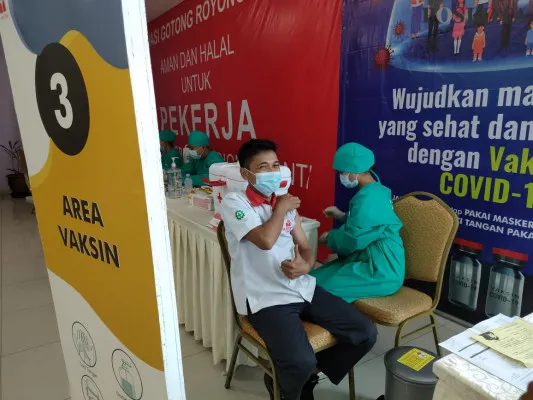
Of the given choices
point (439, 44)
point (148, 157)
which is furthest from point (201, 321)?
point (439, 44)

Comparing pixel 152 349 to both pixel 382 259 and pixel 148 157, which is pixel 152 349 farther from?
pixel 382 259

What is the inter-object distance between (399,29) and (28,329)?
120 inches

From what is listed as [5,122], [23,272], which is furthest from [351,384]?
[5,122]

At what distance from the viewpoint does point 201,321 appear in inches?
86.0

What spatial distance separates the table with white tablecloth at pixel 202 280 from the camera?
1.85m

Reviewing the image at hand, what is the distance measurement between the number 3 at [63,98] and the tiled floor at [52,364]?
1.57 meters

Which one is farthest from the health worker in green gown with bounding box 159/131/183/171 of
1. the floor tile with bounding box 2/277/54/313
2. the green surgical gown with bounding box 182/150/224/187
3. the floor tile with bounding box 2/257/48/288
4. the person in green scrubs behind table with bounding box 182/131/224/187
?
the floor tile with bounding box 2/277/54/313

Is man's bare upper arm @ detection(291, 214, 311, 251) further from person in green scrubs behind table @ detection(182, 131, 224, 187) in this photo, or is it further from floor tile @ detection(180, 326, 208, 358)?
person in green scrubs behind table @ detection(182, 131, 224, 187)

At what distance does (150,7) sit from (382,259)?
4233 millimetres

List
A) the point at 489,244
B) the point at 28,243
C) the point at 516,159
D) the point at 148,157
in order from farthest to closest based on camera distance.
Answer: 1. the point at 28,243
2. the point at 489,244
3. the point at 516,159
4. the point at 148,157

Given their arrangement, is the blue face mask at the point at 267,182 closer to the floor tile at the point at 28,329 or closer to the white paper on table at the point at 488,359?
the white paper on table at the point at 488,359

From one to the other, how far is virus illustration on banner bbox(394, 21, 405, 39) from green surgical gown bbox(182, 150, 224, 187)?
1.96 m

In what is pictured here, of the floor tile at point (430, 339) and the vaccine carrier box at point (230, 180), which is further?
the floor tile at point (430, 339)

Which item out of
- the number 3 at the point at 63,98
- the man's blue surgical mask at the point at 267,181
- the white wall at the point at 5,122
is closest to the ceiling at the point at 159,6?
the man's blue surgical mask at the point at 267,181
